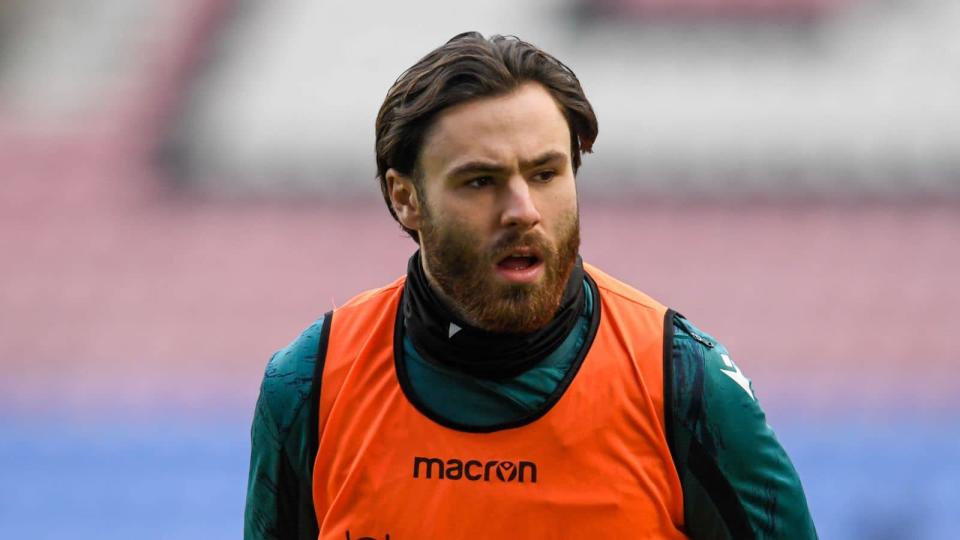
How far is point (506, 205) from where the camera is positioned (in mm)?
1851

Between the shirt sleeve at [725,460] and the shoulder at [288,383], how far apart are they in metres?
0.54

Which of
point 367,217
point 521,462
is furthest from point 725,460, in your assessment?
point 367,217

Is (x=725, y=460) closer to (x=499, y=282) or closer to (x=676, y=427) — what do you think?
(x=676, y=427)

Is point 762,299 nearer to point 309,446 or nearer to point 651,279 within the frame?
point 651,279

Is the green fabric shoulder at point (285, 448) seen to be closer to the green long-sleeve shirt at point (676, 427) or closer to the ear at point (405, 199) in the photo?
the green long-sleeve shirt at point (676, 427)

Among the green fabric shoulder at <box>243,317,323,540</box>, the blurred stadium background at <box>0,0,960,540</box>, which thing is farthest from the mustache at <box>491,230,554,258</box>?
the blurred stadium background at <box>0,0,960,540</box>

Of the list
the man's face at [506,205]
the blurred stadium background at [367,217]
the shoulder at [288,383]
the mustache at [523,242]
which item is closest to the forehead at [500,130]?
the man's face at [506,205]

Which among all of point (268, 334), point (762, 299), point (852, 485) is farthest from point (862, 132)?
point (268, 334)

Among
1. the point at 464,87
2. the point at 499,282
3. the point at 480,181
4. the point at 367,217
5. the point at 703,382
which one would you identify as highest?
the point at 367,217

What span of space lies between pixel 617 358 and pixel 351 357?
0.40 metres

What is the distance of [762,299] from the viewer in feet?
22.9

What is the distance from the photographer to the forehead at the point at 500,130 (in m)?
1.87

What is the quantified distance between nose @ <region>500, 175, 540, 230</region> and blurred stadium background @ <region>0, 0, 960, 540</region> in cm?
443

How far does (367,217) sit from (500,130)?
5.75 meters
